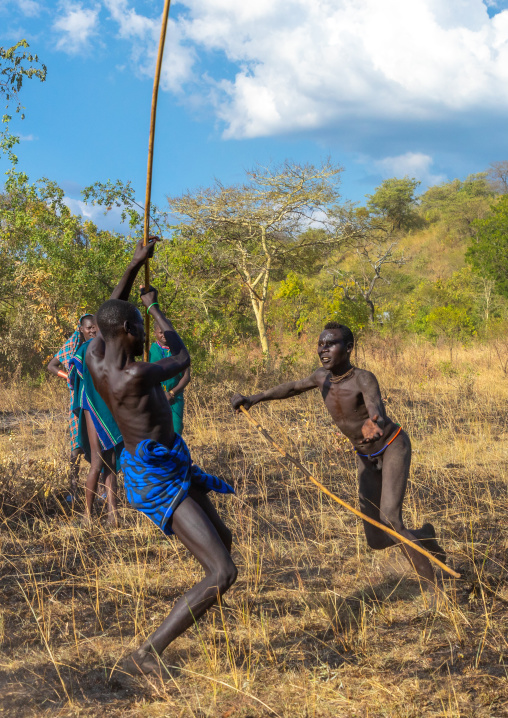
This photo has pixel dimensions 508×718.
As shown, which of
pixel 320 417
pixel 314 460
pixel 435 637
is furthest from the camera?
pixel 320 417

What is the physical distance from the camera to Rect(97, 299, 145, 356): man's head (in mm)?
2770

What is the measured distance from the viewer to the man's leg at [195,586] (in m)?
2.59

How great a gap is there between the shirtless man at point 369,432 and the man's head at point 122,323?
3.34ft

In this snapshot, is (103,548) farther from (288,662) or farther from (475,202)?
(475,202)

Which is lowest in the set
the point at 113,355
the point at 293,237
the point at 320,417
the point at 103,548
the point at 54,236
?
the point at 103,548

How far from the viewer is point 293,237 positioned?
683 inches

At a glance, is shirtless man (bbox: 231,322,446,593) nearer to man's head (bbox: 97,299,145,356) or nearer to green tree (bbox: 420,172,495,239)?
man's head (bbox: 97,299,145,356)

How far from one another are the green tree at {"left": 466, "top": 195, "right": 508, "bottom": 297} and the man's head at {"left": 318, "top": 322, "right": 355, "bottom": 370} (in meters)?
15.4

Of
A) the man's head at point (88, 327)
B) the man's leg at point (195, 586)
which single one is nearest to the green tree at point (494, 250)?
the man's head at point (88, 327)

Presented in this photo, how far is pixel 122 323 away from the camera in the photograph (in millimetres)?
2773

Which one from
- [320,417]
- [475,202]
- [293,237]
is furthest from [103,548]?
[475,202]

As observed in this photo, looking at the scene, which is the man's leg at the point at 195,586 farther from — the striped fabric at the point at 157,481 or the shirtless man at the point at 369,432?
the shirtless man at the point at 369,432

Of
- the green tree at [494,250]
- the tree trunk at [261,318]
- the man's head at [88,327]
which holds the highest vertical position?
the green tree at [494,250]

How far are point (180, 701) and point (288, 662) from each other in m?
0.55
